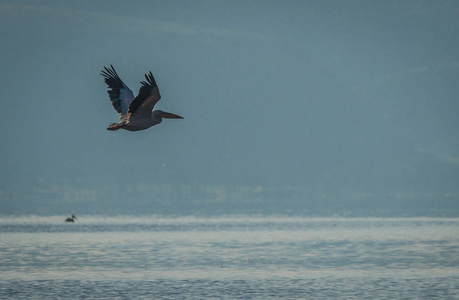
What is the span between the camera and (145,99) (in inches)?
1056

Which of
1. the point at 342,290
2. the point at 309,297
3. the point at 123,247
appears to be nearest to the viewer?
the point at 309,297

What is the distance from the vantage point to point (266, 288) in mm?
39219

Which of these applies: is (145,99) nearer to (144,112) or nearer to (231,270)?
(144,112)

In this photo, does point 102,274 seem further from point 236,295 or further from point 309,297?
point 309,297

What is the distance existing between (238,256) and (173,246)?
12.4m

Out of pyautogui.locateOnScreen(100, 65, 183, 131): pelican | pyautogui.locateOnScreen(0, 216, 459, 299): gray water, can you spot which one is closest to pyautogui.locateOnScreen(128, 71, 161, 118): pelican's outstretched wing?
pyautogui.locateOnScreen(100, 65, 183, 131): pelican

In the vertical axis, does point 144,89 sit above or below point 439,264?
above

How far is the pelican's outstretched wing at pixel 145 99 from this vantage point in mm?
26531

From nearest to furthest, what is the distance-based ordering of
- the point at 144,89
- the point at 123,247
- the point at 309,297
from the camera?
the point at 144,89 < the point at 309,297 < the point at 123,247

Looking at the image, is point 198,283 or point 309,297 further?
point 198,283

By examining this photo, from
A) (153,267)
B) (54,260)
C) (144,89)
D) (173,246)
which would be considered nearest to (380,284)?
(153,267)

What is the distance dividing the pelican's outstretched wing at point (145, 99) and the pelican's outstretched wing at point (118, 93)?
3.45 meters

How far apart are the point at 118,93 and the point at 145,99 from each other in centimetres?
484

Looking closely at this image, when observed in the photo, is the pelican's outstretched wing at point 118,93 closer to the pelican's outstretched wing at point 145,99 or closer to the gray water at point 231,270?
the pelican's outstretched wing at point 145,99
